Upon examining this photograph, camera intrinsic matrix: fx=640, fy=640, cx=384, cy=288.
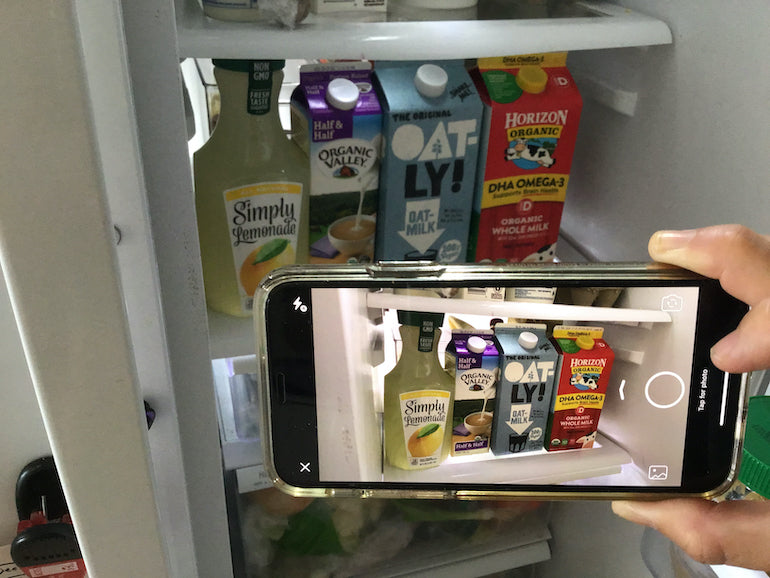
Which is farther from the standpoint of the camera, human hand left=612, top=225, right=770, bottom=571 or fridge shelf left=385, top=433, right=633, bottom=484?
fridge shelf left=385, top=433, right=633, bottom=484

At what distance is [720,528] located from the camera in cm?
51

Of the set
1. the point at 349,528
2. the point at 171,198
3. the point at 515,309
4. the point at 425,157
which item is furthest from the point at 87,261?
the point at 349,528

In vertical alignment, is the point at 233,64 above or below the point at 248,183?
above

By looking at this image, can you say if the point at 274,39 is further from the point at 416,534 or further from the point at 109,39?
the point at 416,534

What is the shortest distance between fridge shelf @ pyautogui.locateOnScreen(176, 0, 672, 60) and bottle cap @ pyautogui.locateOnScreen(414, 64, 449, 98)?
53 millimetres

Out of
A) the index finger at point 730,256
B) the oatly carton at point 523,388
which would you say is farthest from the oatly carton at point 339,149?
the index finger at point 730,256

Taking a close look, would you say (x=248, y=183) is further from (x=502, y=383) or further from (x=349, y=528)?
(x=349, y=528)

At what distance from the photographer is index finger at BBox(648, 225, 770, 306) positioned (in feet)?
1.50

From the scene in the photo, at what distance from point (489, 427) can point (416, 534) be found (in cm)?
53

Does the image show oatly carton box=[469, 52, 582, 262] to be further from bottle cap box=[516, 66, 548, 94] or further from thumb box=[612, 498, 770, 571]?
thumb box=[612, 498, 770, 571]

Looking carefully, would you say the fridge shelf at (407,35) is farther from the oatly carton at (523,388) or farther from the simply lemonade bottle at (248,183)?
the oatly carton at (523,388)

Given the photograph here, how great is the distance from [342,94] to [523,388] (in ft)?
1.19

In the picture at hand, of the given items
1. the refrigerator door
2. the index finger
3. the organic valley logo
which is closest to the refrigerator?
the refrigerator door

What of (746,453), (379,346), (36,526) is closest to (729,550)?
(746,453)
